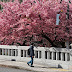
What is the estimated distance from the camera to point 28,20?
14.7 meters

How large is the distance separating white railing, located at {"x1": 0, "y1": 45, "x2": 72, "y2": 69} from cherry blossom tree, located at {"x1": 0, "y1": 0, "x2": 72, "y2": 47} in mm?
1018

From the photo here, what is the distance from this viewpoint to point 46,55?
15.1 metres

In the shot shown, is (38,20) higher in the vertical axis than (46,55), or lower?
higher

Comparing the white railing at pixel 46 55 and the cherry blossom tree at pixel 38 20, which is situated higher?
the cherry blossom tree at pixel 38 20

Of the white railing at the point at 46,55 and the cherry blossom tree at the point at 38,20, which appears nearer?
the white railing at the point at 46,55

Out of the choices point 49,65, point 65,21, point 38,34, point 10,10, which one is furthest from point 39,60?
point 10,10

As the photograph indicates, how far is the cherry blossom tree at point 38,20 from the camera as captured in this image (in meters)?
14.7

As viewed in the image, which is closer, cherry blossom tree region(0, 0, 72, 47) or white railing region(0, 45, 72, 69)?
white railing region(0, 45, 72, 69)

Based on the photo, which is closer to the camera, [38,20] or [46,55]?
[38,20]

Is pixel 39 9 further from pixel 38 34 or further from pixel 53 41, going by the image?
pixel 53 41

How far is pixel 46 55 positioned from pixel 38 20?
2.37m

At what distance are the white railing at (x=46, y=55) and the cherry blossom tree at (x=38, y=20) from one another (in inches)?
40.1

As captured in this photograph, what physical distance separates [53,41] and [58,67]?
10.2ft

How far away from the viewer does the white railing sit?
44.1 feet
